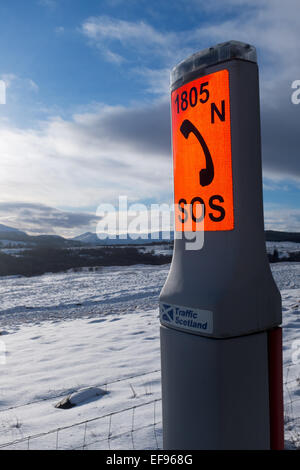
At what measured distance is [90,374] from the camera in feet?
17.6

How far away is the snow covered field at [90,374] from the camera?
3.29m

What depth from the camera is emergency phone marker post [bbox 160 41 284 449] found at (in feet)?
5.82

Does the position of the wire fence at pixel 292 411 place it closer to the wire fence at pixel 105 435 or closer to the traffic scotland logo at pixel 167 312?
the wire fence at pixel 105 435

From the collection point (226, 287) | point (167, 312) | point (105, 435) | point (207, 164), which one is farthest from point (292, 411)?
point (207, 164)

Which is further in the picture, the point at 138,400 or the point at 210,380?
the point at 138,400

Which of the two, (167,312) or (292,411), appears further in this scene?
(292,411)

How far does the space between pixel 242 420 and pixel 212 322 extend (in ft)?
1.85

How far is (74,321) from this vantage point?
10094 millimetres

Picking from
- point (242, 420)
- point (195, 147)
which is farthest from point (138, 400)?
point (195, 147)

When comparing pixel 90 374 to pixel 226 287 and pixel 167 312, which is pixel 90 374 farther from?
pixel 226 287

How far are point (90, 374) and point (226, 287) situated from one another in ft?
14.2
